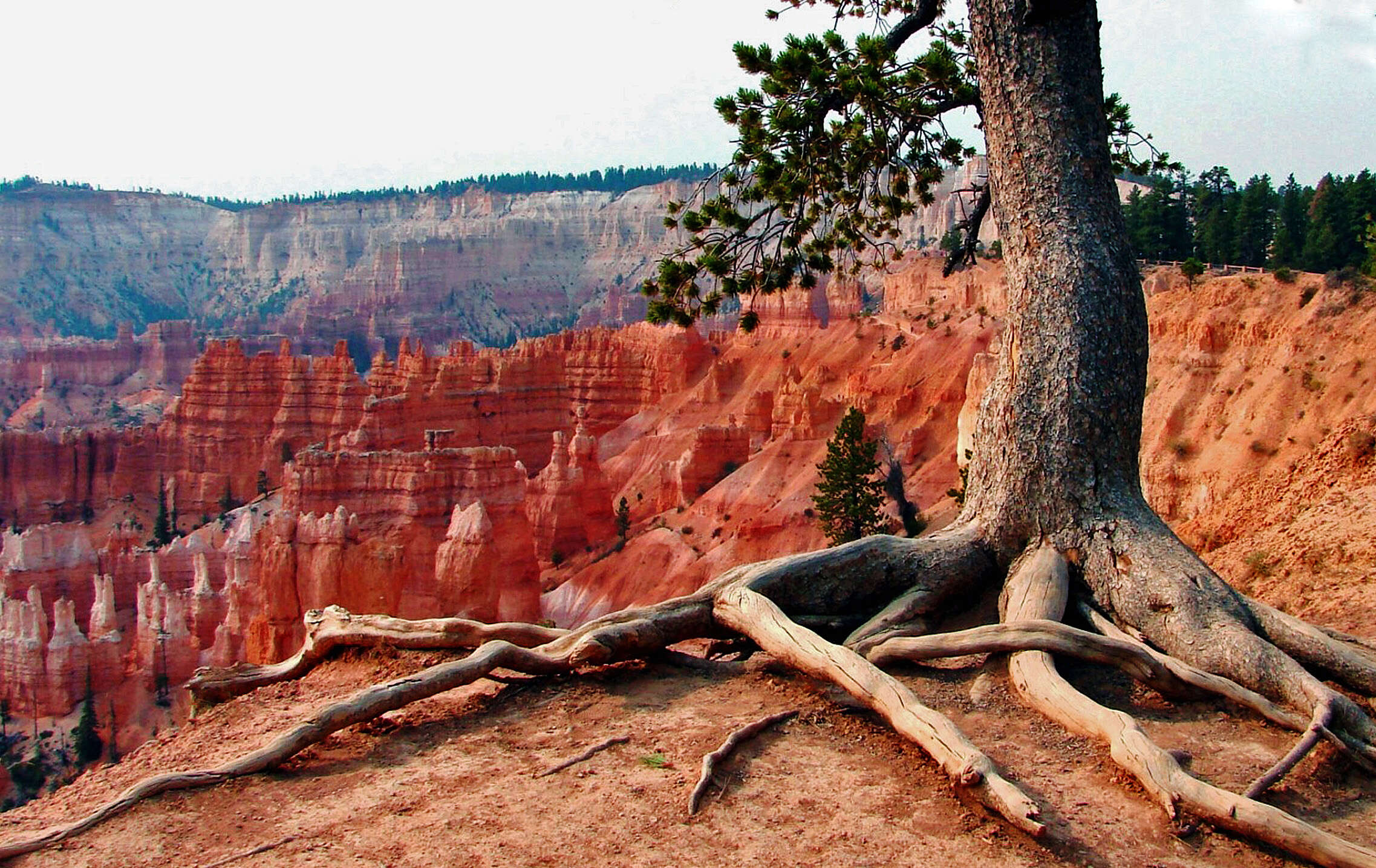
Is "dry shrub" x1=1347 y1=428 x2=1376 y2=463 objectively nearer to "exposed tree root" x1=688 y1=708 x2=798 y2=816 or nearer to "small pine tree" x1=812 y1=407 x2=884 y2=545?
"exposed tree root" x1=688 y1=708 x2=798 y2=816

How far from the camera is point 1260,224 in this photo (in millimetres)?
44594

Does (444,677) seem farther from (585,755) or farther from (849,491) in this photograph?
(849,491)

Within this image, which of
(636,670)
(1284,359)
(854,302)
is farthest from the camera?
(854,302)

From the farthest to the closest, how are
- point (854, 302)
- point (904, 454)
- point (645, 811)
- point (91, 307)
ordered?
point (91, 307)
point (854, 302)
point (904, 454)
point (645, 811)

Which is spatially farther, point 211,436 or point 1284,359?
point 211,436

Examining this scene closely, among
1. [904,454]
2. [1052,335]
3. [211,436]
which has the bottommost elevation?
Result: [211,436]

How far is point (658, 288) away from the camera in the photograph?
10.6 m

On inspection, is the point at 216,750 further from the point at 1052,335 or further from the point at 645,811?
the point at 1052,335

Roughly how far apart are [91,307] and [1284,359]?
512ft

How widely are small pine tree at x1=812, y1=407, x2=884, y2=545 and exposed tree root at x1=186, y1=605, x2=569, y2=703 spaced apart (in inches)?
941

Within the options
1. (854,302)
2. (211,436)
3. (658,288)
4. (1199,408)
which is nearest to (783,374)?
(854,302)

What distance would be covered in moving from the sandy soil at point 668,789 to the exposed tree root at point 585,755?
0.05 m

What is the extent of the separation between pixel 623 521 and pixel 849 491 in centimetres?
1748

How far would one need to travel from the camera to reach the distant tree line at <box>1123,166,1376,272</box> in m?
37.5
